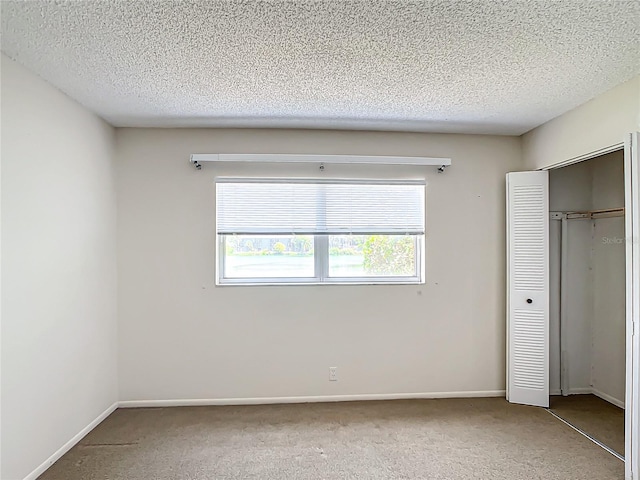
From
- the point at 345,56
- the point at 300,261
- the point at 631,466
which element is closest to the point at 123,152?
the point at 300,261

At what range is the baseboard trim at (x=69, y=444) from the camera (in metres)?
2.36

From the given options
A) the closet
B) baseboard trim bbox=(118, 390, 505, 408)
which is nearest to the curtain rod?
the closet

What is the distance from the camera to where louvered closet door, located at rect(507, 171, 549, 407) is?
339 cm

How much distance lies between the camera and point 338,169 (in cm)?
357

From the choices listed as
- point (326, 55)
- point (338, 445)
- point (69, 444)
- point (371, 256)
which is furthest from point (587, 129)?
point (69, 444)

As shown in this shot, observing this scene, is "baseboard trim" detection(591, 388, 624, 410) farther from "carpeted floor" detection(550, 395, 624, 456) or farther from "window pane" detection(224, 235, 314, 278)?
"window pane" detection(224, 235, 314, 278)

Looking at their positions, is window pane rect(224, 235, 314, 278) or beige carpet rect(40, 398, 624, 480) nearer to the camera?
beige carpet rect(40, 398, 624, 480)

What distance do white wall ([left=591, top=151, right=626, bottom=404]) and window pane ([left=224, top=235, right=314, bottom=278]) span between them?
9.10ft

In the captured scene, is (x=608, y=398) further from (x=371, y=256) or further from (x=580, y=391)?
(x=371, y=256)

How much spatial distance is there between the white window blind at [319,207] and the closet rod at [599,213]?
1473 millimetres

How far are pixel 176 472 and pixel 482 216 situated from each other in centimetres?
326

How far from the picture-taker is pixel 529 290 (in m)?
3.42

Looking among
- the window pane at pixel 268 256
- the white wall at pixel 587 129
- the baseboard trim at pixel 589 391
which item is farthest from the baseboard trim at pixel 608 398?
the window pane at pixel 268 256

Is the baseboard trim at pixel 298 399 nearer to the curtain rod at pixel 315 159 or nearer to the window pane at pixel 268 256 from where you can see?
the window pane at pixel 268 256
